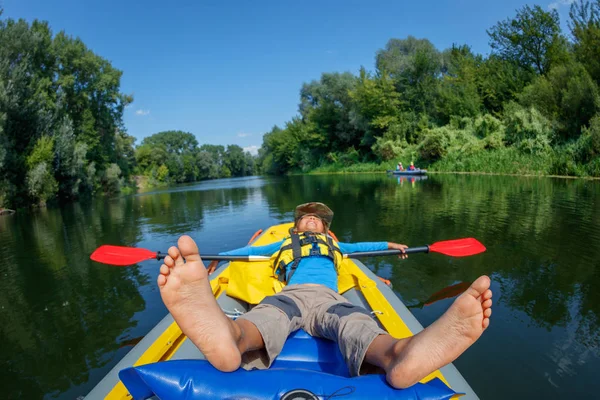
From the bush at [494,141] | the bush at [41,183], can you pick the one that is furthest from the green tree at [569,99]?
the bush at [41,183]

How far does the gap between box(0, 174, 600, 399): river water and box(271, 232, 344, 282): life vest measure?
1.23m

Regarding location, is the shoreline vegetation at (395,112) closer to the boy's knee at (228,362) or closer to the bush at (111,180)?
the bush at (111,180)

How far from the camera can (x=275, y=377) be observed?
1431mm

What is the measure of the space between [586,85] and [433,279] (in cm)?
1577

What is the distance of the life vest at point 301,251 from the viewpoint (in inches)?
104

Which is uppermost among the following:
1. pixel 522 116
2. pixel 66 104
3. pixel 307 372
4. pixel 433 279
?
pixel 66 104

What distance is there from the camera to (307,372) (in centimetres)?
149

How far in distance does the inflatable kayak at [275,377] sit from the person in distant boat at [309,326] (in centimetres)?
7

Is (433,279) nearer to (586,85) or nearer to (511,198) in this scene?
(511,198)

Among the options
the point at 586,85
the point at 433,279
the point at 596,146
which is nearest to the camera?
the point at 433,279

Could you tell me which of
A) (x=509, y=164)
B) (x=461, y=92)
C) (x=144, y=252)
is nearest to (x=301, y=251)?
(x=144, y=252)

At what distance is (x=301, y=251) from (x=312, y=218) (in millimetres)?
450

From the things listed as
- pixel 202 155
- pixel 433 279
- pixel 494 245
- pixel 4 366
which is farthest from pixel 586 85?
pixel 202 155

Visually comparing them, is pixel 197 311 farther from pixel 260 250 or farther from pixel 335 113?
pixel 335 113
